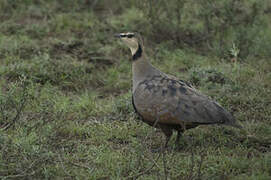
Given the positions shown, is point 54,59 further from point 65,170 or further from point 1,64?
point 65,170

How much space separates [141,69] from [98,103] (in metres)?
1.22

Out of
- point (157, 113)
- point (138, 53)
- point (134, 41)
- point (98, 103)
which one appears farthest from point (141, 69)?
point (98, 103)

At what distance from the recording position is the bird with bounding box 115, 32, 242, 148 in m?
4.65

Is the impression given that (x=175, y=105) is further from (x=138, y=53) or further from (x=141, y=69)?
(x=138, y=53)

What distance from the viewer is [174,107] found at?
468cm

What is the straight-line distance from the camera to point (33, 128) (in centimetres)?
514

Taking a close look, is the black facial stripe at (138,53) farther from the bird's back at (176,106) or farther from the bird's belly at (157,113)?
the bird's belly at (157,113)

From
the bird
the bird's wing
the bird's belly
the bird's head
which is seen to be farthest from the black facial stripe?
the bird's belly

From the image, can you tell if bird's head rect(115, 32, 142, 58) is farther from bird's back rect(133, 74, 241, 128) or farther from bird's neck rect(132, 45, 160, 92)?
bird's back rect(133, 74, 241, 128)

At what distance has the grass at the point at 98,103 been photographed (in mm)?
4352

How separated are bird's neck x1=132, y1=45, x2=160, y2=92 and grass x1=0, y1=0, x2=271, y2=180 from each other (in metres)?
0.63

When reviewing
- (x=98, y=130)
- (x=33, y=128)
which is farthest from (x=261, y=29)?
(x=33, y=128)

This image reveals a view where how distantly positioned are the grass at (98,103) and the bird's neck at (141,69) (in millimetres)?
626

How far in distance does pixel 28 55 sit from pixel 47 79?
0.81 meters
